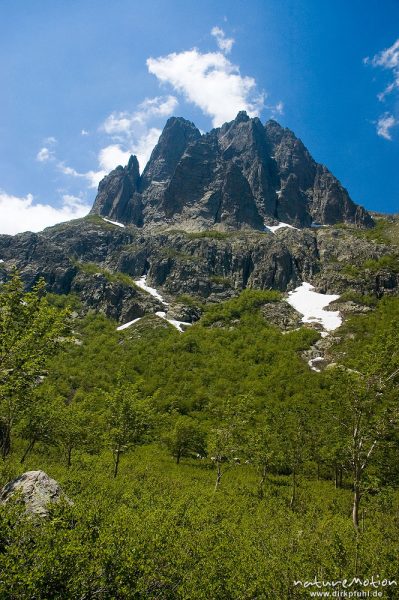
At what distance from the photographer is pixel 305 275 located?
18125cm

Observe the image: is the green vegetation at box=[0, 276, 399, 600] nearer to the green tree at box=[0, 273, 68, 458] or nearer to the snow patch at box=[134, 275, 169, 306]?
the green tree at box=[0, 273, 68, 458]

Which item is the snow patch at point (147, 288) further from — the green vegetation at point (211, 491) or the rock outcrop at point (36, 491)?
the rock outcrop at point (36, 491)

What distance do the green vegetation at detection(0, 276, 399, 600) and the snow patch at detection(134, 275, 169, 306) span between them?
7449 cm

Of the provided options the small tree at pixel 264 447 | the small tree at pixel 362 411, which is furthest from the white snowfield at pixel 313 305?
the small tree at pixel 362 411

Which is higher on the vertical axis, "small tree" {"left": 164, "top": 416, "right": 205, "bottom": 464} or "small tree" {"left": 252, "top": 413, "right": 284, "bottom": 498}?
"small tree" {"left": 252, "top": 413, "right": 284, "bottom": 498}

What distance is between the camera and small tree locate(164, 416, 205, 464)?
57.7 meters

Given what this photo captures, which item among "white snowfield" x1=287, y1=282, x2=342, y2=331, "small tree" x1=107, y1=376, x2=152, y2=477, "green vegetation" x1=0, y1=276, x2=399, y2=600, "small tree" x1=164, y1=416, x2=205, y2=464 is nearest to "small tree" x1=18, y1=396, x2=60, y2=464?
"green vegetation" x1=0, y1=276, x2=399, y2=600

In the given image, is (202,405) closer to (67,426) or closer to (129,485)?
(67,426)

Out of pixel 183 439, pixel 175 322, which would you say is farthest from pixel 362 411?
pixel 175 322

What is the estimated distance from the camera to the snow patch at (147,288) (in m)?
166

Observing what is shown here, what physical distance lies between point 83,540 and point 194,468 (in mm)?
46892

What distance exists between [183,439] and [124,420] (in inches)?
1128

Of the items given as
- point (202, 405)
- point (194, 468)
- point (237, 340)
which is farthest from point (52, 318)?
point (237, 340)

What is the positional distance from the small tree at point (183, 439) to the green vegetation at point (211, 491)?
1.01ft
